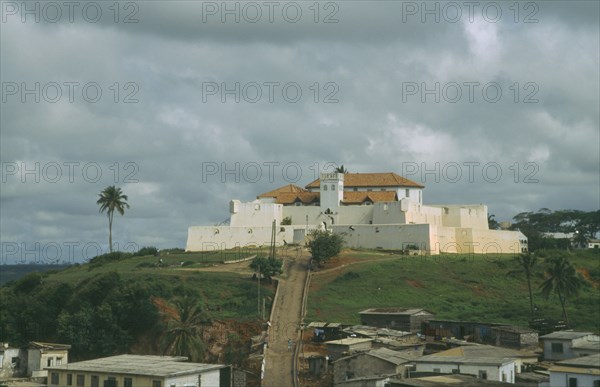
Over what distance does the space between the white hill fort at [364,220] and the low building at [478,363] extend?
1547 inches

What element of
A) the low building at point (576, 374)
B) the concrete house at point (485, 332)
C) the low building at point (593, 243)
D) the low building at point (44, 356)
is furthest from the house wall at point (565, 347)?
the low building at point (593, 243)

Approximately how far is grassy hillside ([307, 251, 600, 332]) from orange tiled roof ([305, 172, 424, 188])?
563 inches

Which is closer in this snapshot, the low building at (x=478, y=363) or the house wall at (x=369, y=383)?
the house wall at (x=369, y=383)

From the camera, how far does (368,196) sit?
96.6m

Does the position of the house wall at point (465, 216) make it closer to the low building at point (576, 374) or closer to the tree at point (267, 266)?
the tree at point (267, 266)

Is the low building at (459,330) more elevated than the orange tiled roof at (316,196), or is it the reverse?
the orange tiled roof at (316,196)

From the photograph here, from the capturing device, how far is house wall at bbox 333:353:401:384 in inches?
1802

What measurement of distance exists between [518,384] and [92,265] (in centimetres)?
5524

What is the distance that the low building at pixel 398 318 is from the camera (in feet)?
191

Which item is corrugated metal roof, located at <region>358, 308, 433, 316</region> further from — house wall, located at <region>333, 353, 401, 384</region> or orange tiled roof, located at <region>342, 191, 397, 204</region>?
orange tiled roof, located at <region>342, 191, 397, 204</region>

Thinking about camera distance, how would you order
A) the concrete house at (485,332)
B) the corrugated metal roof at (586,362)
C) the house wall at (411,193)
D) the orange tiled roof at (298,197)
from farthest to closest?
the house wall at (411,193) → the orange tiled roof at (298,197) → the concrete house at (485,332) → the corrugated metal roof at (586,362)

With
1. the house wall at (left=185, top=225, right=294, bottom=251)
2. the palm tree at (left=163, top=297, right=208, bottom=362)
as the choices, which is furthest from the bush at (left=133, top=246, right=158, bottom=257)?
the palm tree at (left=163, top=297, right=208, bottom=362)

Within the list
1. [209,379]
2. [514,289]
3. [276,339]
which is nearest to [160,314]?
[276,339]

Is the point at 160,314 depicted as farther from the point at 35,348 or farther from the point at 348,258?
the point at 348,258
